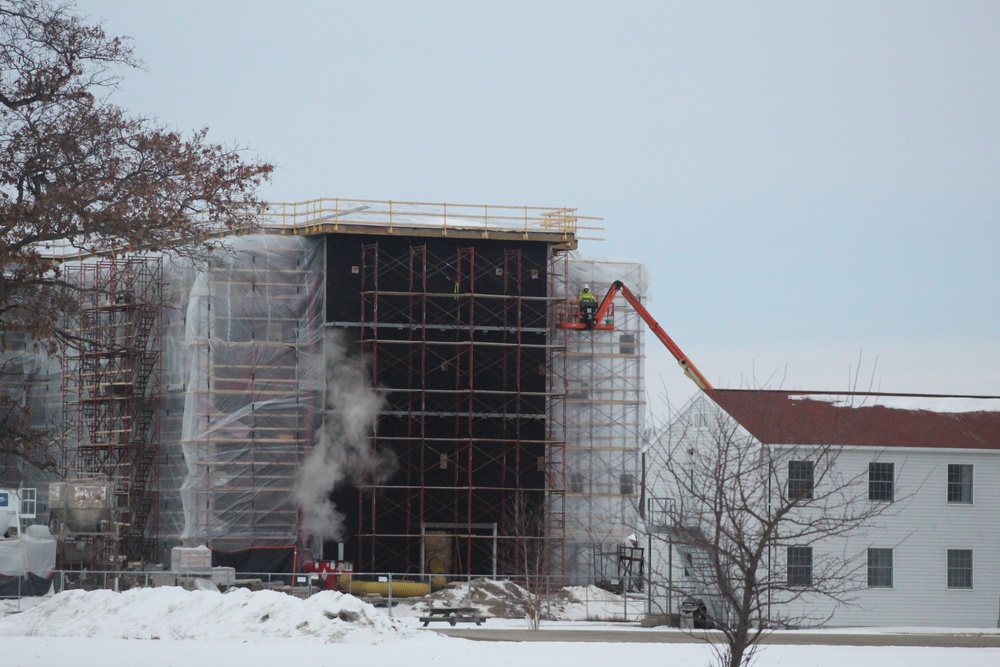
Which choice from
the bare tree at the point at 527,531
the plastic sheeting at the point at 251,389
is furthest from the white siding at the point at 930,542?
the plastic sheeting at the point at 251,389

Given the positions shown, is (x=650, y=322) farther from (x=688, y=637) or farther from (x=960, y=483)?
(x=688, y=637)

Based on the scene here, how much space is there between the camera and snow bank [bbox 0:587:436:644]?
32.4 meters

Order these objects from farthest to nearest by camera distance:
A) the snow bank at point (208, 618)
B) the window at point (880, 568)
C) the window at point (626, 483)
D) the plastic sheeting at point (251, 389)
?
1. the window at point (626, 483)
2. the plastic sheeting at point (251, 389)
3. the window at point (880, 568)
4. the snow bank at point (208, 618)

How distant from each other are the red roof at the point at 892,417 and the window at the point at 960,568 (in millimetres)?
3270

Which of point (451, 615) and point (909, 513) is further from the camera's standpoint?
point (909, 513)

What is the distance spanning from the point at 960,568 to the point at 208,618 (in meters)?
24.3

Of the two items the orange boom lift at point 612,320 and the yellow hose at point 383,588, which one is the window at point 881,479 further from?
the yellow hose at point 383,588

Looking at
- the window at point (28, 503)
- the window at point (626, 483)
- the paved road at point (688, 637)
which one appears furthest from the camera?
the window at point (626, 483)

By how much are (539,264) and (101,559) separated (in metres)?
19.1

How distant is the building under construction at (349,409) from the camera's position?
53.9 meters

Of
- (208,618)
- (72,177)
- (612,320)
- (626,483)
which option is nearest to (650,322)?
(612,320)

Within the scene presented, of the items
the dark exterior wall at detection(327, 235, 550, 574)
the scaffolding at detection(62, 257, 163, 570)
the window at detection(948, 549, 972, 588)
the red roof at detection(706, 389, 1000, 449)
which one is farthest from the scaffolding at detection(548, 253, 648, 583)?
the scaffolding at detection(62, 257, 163, 570)

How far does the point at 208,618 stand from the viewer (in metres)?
34.1

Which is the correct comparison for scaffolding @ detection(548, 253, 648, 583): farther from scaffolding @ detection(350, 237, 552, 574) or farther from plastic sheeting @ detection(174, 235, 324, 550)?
plastic sheeting @ detection(174, 235, 324, 550)
